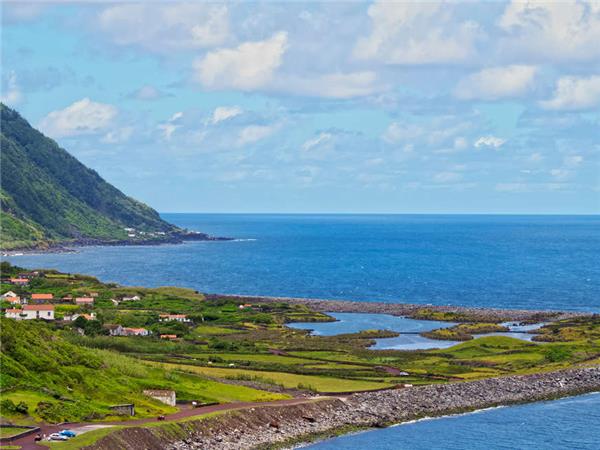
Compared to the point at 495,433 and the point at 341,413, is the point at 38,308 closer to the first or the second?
the point at 341,413

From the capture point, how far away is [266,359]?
124m

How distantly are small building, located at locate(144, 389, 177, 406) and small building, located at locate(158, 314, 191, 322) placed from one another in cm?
6787

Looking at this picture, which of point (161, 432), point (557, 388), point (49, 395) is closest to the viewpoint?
point (161, 432)

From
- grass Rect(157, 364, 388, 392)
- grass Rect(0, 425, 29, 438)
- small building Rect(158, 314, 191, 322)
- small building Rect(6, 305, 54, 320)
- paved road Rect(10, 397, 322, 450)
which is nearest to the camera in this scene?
paved road Rect(10, 397, 322, 450)

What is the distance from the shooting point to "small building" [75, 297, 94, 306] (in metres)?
168

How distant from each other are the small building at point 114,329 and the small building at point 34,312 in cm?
1104

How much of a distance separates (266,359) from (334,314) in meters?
67.2

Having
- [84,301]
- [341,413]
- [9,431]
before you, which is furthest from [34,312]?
[9,431]

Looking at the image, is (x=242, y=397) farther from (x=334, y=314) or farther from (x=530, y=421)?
(x=334, y=314)

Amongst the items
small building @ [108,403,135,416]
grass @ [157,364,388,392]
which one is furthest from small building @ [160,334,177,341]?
small building @ [108,403,135,416]

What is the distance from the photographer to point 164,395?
86.2 meters

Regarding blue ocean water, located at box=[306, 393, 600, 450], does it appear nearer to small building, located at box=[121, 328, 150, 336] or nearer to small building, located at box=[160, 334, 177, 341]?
small building, located at box=[160, 334, 177, 341]

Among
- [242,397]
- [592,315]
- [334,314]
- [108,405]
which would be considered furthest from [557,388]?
[334,314]

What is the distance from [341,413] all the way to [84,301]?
8960 centimetres
